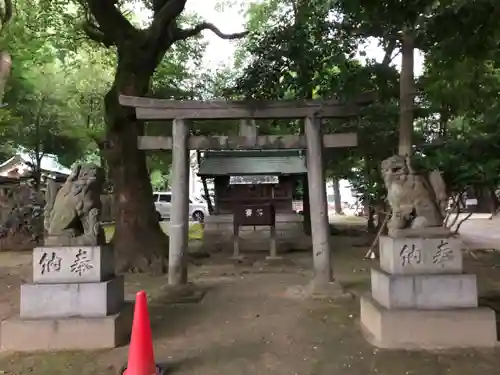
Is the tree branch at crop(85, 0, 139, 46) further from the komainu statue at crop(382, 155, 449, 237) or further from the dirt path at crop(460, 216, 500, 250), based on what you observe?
the dirt path at crop(460, 216, 500, 250)

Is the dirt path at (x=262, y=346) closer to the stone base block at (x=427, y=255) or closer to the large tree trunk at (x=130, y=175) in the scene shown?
the stone base block at (x=427, y=255)

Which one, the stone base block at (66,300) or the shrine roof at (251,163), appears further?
the shrine roof at (251,163)

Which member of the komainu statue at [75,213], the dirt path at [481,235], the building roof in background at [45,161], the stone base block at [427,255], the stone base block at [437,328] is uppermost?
the building roof in background at [45,161]

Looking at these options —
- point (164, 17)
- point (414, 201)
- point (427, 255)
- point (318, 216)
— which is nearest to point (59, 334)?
point (427, 255)

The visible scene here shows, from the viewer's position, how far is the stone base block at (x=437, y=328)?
5656mm

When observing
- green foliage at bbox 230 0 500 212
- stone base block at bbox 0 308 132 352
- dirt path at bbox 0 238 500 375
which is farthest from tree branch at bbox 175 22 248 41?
stone base block at bbox 0 308 132 352

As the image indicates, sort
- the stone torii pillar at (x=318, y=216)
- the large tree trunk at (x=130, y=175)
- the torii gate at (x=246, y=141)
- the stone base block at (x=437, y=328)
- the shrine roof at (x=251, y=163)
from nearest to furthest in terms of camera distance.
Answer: the stone base block at (x=437, y=328), the stone torii pillar at (x=318, y=216), the torii gate at (x=246, y=141), the large tree trunk at (x=130, y=175), the shrine roof at (x=251, y=163)

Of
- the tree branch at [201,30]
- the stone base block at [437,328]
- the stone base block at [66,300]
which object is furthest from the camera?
the tree branch at [201,30]

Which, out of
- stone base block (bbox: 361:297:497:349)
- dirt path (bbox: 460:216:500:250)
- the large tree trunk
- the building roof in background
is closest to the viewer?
stone base block (bbox: 361:297:497:349)

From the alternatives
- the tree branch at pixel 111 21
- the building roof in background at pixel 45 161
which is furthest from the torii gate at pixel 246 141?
the building roof in background at pixel 45 161

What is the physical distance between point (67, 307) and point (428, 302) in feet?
14.1

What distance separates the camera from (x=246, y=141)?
374 inches

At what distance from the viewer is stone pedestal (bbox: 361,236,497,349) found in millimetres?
5668

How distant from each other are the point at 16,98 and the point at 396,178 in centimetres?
2004
